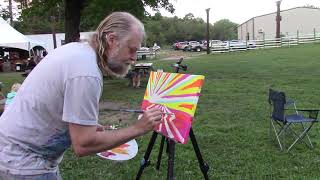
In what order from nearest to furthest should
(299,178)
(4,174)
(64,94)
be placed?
(64,94)
(4,174)
(299,178)

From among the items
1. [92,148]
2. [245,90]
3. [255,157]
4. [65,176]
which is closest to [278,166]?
[255,157]

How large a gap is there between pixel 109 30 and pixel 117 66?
0.18 meters

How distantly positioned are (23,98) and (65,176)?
13.9 feet

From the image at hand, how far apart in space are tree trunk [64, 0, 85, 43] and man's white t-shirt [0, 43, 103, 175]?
1822 centimetres

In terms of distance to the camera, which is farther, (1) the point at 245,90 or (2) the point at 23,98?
(1) the point at 245,90

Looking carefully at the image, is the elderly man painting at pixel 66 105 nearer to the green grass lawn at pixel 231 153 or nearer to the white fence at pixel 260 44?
the green grass lawn at pixel 231 153

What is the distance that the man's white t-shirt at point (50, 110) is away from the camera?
91.4 inches

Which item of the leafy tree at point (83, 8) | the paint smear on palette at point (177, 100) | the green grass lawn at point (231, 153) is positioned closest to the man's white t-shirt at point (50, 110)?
the paint smear on palette at point (177, 100)

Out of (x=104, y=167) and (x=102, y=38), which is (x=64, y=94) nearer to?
(x=102, y=38)

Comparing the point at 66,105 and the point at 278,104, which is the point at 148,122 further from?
the point at 278,104

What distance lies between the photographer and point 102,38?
8.02ft

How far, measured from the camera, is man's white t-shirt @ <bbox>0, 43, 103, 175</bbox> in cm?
232

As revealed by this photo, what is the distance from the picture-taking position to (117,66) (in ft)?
8.13

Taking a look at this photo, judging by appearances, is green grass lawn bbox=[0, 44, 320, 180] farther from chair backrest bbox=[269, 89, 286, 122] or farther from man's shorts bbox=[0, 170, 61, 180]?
man's shorts bbox=[0, 170, 61, 180]
